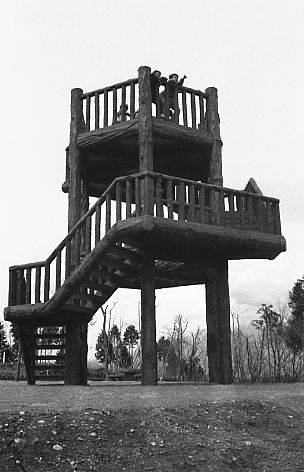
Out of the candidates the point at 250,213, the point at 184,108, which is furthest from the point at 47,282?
the point at 184,108

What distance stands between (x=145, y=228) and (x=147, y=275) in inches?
85.5

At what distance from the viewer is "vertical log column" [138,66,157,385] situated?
44.0ft

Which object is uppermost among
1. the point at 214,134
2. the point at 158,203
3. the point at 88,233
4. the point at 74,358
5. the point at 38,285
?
the point at 214,134

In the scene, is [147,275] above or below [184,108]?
below

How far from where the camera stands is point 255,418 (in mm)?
8500

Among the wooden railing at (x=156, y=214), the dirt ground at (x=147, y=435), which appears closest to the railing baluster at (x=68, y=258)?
the wooden railing at (x=156, y=214)

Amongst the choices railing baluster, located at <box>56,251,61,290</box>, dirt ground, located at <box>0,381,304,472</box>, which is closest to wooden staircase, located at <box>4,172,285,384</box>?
railing baluster, located at <box>56,251,61,290</box>

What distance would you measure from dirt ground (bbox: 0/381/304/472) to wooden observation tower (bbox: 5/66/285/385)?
15.0ft

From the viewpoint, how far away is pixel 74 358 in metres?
15.1

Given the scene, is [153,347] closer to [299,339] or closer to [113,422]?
[113,422]

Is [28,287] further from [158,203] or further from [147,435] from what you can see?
[147,435]

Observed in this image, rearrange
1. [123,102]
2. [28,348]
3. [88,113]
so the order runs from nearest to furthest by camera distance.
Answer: [123,102], [88,113], [28,348]

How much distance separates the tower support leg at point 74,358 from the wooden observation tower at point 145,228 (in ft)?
0.08

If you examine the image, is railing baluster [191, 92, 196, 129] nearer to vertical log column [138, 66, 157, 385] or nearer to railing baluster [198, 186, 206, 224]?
vertical log column [138, 66, 157, 385]
